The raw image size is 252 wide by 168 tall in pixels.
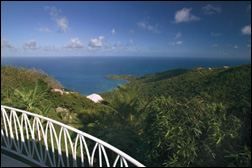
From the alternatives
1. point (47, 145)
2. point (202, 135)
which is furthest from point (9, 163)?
point (202, 135)

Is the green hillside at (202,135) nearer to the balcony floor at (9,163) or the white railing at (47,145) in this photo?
the white railing at (47,145)

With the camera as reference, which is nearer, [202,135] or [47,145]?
[202,135]

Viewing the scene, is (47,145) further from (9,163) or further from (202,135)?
(202,135)

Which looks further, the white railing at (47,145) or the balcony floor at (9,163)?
the balcony floor at (9,163)

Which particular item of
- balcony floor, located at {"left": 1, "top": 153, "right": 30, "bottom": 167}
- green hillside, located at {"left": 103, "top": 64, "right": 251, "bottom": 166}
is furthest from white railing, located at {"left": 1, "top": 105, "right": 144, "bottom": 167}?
green hillside, located at {"left": 103, "top": 64, "right": 251, "bottom": 166}

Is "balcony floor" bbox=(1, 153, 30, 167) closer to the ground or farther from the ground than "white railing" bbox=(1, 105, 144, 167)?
closer to the ground

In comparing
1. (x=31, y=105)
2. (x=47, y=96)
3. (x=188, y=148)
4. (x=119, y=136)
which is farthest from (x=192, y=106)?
(x=47, y=96)

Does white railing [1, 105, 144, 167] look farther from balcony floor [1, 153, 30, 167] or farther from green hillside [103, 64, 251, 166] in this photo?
green hillside [103, 64, 251, 166]

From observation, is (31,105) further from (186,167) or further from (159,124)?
(186,167)

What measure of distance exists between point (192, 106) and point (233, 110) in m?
0.50

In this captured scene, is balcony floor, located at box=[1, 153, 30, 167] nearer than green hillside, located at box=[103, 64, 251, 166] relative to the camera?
No

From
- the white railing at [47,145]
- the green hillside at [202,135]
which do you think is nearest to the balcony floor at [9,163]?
the white railing at [47,145]

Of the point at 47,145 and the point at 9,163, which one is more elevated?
the point at 47,145

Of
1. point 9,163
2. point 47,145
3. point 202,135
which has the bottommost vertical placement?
point 9,163
